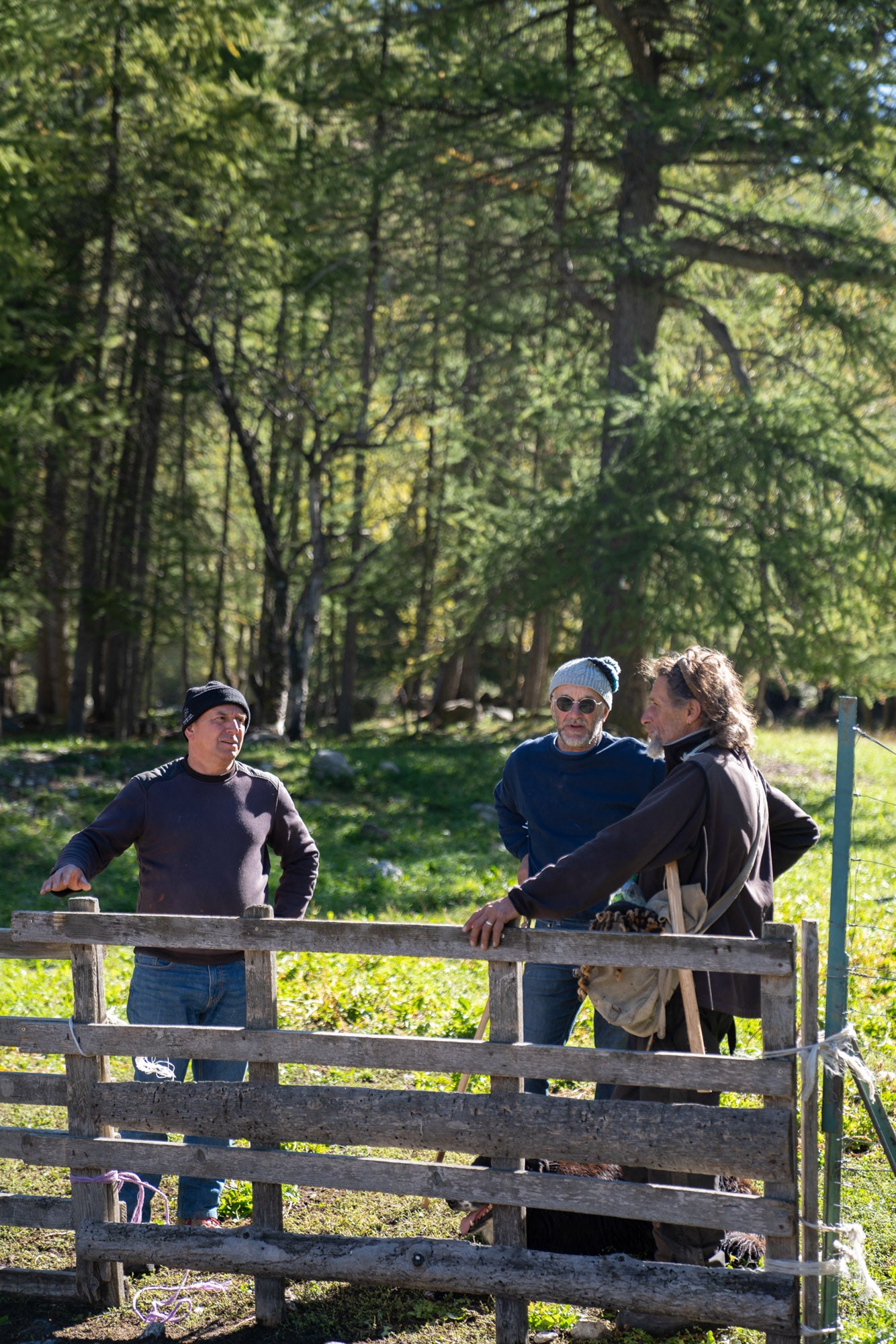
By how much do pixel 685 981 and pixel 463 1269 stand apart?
116 centimetres

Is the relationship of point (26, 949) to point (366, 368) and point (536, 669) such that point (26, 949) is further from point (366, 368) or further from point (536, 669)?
point (536, 669)

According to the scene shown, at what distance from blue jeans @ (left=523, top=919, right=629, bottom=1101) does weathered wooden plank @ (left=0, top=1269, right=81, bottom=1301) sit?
1.77 meters

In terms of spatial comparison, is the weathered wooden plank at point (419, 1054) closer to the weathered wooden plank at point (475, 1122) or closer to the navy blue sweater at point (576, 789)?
the weathered wooden plank at point (475, 1122)

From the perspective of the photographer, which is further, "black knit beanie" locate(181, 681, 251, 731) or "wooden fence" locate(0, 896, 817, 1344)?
"black knit beanie" locate(181, 681, 251, 731)

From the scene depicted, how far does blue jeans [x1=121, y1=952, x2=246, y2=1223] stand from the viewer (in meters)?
4.22

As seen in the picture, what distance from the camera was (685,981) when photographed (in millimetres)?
3461

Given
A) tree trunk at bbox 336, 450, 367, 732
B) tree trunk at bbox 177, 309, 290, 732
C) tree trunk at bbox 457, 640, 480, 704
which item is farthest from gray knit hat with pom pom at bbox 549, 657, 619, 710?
tree trunk at bbox 457, 640, 480, 704

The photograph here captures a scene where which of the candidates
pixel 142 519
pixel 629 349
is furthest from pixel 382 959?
pixel 142 519

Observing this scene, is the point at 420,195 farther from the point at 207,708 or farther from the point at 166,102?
the point at 207,708

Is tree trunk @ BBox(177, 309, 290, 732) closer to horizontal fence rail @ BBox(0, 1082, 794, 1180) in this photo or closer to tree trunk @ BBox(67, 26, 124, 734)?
tree trunk @ BBox(67, 26, 124, 734)

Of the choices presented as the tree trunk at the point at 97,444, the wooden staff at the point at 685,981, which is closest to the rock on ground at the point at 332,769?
the tree trunk at the point at 97,444

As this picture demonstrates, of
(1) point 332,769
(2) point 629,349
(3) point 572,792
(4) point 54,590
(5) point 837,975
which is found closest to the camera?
(5) point 837,975

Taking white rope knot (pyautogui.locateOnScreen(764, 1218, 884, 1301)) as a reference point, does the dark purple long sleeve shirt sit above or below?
above

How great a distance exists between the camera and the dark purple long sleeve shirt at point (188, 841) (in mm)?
4301
